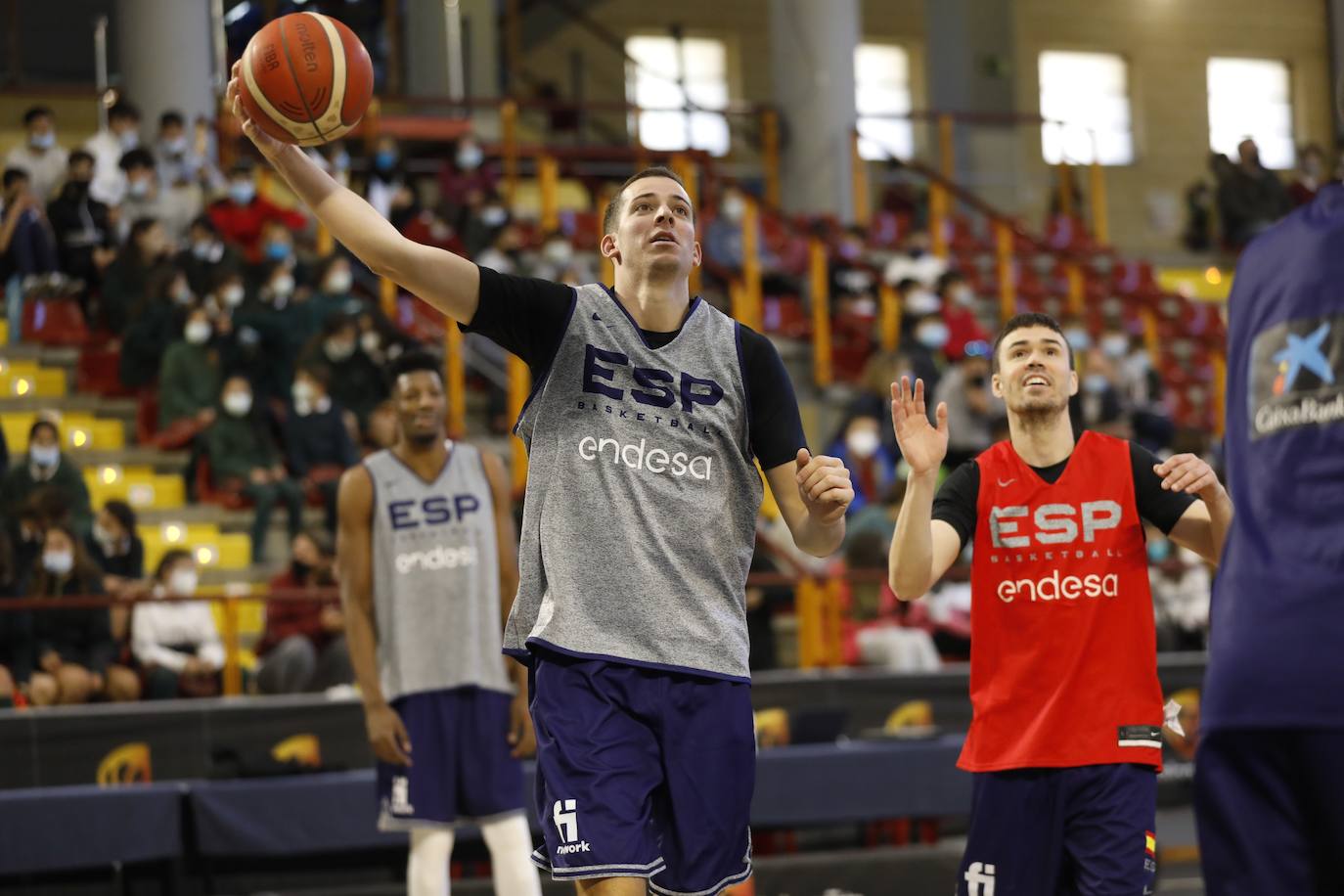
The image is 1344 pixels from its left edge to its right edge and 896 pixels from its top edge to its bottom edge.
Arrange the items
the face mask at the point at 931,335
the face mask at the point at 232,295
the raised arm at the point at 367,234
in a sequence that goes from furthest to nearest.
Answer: the face mask at the point at 931,335, the face mask at the point at 232,295, the raised arm at the point at 367,234

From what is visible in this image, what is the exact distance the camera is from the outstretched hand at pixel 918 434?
15.2 ft

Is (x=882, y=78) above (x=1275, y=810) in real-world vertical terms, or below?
above

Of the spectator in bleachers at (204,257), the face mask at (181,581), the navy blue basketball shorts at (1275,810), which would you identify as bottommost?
the navy blue basketball shorts at (1275,810)

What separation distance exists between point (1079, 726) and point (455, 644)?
266 centimetres

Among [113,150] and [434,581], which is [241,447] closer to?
[113,150]

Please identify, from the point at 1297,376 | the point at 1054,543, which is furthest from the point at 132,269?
the point at 1297,376

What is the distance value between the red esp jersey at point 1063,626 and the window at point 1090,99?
75.5ft

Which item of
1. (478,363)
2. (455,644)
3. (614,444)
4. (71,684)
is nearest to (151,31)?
(478,363)

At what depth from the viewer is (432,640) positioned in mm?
6809

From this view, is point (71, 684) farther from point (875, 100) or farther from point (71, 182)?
point (875, 100)

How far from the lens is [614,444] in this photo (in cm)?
441

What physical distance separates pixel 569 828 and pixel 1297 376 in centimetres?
196

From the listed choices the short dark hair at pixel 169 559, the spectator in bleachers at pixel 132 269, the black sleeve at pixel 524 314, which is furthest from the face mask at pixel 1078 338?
the black sleeve at pixel 524 314

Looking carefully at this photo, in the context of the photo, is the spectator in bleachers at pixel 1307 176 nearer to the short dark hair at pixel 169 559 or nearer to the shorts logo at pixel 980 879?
the short dark hair at pixel 169 559
